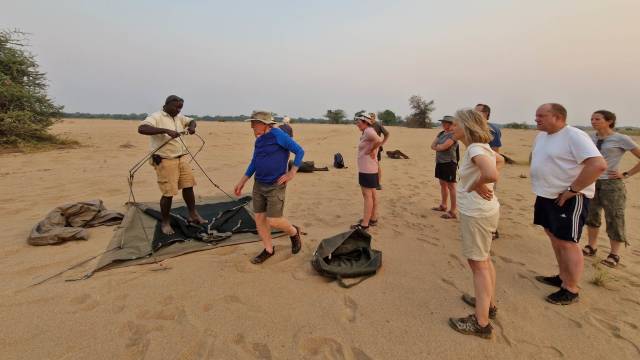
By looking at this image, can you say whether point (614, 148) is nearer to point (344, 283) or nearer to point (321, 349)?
point (344, 283)

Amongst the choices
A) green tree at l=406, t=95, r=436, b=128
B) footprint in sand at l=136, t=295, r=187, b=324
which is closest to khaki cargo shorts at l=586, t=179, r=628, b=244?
footprint in sand at l=136, t=295, r=187, b=324

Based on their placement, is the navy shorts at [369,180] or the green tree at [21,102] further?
the green tree at [21,102]

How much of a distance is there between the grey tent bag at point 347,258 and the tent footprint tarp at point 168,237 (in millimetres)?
1273

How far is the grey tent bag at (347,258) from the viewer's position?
3.43 metres

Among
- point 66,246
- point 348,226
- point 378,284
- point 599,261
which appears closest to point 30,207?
point 66,246

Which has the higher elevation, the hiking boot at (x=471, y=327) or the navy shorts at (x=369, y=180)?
the navy shorts at (x=369, y=180)

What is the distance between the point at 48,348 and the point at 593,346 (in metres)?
4.19

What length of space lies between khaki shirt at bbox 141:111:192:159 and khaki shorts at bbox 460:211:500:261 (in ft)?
12.6

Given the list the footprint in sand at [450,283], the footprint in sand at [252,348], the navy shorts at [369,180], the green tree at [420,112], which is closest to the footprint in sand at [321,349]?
the footprint in sand at [252,348]

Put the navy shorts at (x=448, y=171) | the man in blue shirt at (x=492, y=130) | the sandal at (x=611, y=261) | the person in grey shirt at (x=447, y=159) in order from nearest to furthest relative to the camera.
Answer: the sandal at (x=611, y=261) → the man in blue shirt at (x=492, y=130) → the person in grey shirt at (x=447, y=159) → the navy shorts at (x=448, y=171)

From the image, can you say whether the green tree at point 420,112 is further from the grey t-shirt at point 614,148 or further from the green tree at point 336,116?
the grey t-shirt at point 614,148

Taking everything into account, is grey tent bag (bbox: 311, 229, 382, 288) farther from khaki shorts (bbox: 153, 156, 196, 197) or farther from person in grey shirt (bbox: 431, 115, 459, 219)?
khaki shorts (bbox: 153, 156, 196, 197)

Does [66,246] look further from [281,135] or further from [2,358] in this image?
[281,135]

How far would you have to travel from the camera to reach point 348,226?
5.27 meters
